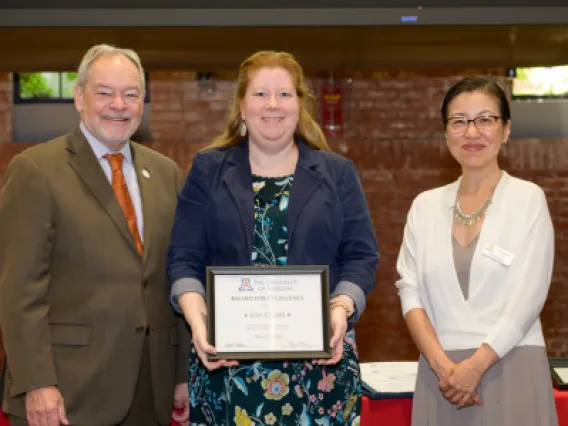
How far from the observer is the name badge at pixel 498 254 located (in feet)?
8.16

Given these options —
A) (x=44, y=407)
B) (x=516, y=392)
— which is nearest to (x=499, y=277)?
(x=516, y=392)

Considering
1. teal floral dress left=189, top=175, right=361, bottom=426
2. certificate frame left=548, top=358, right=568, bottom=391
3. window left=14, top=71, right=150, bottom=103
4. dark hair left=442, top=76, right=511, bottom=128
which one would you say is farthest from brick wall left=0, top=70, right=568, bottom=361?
teal floral dress left=189, top=175, right=361, bottom=426

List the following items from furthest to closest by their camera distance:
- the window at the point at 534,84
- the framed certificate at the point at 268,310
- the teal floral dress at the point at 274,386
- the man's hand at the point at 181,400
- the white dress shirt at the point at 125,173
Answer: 1. the window at the point at 534,84
2. the man's hand at the point at 181,400
3. the white dress shirt at the point at 125,173
4. the teal floral dress at the point at 274,386
5. the framed certificate at the point at 268,310

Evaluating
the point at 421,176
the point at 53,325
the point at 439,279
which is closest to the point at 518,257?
the point at 439,279

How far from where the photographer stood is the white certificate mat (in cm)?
210

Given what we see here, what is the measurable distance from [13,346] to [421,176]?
4.05m

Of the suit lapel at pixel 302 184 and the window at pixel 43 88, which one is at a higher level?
the window at pixel 43 88

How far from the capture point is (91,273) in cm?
238

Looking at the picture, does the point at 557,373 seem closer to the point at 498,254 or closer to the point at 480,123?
the point at 498,254

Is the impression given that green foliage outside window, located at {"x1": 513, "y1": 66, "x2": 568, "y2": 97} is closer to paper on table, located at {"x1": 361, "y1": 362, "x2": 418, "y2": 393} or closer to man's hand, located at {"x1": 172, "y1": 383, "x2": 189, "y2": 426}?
paper on table, located at {"x1": 361, "y1": 362, "x2": 418, "y2": 393}

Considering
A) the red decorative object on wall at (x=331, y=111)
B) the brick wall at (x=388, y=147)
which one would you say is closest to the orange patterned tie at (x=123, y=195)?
the brick wall at (x=388, y=147)

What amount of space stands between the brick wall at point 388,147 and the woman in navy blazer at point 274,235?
3490mm

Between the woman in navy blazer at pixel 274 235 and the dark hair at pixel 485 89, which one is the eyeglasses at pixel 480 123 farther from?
the woman in navy blazer at pixel 274 235

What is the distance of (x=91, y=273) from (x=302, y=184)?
0.66m
